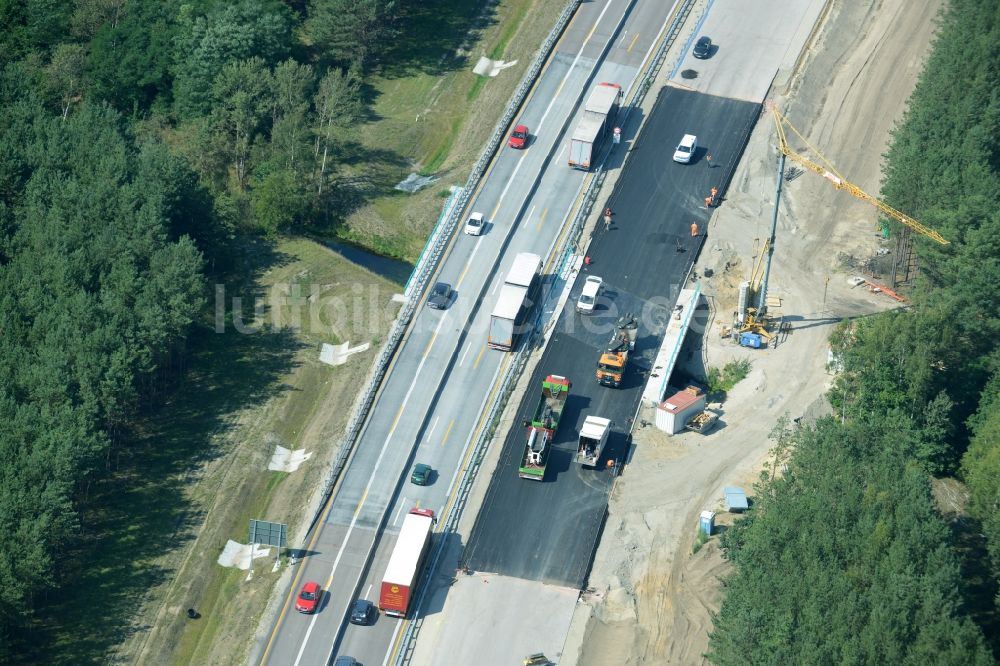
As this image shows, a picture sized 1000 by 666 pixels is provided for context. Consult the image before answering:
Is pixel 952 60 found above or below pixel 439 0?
above

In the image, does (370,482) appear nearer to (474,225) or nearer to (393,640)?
(393,640)

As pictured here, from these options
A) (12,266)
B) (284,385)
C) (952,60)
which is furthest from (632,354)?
(12,266)

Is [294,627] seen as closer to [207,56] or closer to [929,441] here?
[929,441]

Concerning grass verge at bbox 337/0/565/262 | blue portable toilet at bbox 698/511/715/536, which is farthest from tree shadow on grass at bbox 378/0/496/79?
blue portable toilet at bbox 698/511/715/536

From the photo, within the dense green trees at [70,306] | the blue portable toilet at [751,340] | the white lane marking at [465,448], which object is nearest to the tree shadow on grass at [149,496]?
the dense green trees at [70,306]

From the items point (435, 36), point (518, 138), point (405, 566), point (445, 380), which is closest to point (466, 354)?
point (445, 380)

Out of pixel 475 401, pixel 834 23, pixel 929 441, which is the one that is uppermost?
pixel 834 23

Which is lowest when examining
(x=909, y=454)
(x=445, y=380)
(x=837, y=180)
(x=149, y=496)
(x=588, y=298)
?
(x=149, y=496)
